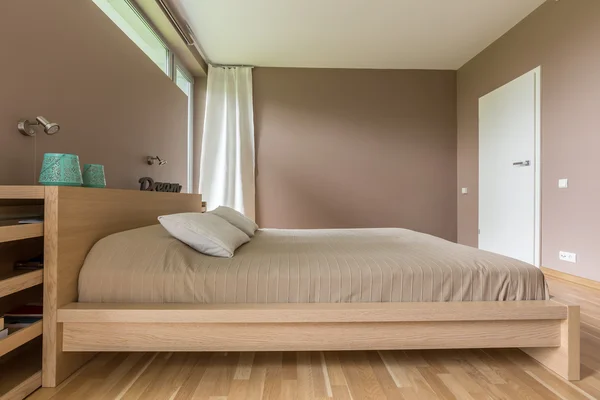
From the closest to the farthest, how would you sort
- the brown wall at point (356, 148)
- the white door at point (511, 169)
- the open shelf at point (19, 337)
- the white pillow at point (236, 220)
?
the open shelf at point (19, 337), the white pillow at point (236, 220), the white door at point (511, 169), the brown wall at point (356, 148)

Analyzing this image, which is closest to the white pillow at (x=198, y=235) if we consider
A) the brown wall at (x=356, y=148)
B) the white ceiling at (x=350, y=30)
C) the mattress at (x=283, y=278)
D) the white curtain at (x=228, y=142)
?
the mattress at (x=283, y=278)

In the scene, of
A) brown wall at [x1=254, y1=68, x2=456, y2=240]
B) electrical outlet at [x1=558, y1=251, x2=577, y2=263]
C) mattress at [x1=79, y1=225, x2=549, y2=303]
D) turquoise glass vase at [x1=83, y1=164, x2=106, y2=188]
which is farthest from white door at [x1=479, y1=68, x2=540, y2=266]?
turquoise glass vase at [x1=83, y1=164, x2=106, y2=188]

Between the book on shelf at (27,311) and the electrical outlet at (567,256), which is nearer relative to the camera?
the book on shelf at (27,311)

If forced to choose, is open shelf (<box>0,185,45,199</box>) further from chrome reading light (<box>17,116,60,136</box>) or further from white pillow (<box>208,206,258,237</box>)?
white pillow (<box>208,206,258,237</box>)

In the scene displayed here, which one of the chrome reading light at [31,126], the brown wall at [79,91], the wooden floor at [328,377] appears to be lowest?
the wooden floor at [328,377]

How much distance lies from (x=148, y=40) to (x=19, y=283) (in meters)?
2.86

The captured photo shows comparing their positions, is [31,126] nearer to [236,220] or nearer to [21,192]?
[21,192]

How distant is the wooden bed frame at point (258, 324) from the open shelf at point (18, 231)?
3cm

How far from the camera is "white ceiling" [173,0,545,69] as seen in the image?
3244mm

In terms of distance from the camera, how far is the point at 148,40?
3307 mm

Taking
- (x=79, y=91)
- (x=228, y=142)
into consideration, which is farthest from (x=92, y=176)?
(x=228, y=142)

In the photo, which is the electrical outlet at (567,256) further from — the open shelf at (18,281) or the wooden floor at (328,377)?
the open shelf at (18,281)

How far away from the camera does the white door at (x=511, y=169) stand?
3.37 metres

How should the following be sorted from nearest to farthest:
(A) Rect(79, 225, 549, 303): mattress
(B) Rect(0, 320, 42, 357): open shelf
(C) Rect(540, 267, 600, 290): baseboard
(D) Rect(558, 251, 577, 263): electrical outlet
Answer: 1. (B) Rect(0, 320, 42, 357): open shelf
2. (A) Rect(79, 225, 549, 303): mattress
3. (C) Rect(540, 267, 600, 290): baseboard
4. (D) Rect(558, 251, 577, 263): electrical outlet
